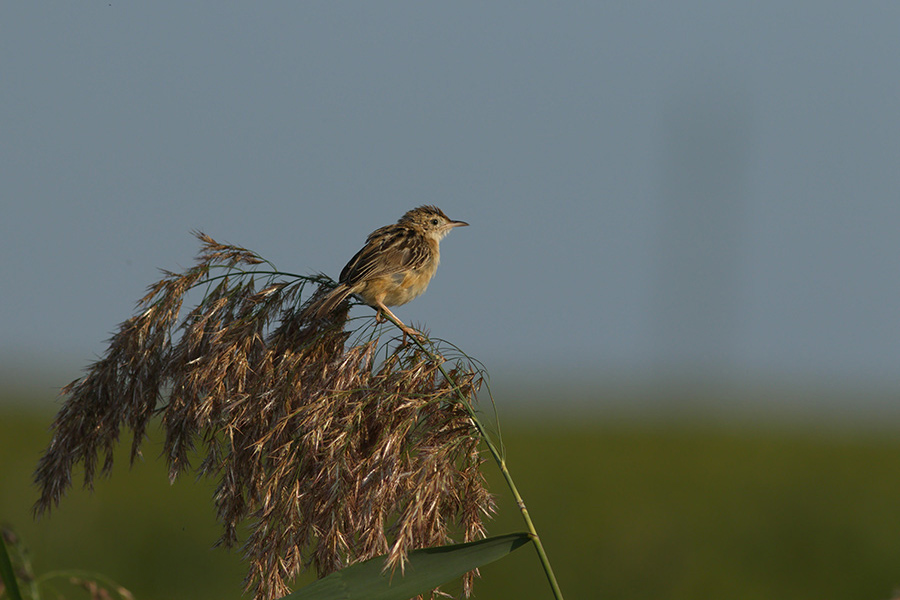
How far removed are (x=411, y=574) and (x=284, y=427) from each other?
0.61 metres

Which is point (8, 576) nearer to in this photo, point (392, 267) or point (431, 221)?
point (392, 267)

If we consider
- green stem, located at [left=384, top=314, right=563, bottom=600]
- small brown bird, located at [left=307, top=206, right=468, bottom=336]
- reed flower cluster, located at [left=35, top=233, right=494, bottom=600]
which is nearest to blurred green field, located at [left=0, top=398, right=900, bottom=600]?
small brown bird, located at [left=307, top=206, right=468, bottom=336]

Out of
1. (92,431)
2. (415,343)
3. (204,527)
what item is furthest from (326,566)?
(204,527)

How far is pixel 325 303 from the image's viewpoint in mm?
3041

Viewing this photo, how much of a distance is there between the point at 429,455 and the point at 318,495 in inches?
13.2

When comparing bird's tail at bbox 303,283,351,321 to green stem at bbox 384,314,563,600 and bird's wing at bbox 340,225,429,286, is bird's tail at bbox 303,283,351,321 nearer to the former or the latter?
green stem at bbox 384,314,563,600

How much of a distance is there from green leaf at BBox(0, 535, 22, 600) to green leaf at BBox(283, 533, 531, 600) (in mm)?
600

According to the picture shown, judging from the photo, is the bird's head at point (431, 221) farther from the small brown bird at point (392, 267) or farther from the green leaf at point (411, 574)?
the green leaf at point (411, 574)

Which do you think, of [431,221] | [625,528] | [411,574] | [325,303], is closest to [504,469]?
[411,574]

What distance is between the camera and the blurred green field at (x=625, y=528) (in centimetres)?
1085

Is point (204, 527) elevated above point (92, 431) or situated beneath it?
situated beneath

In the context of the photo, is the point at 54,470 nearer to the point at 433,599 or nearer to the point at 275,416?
the point at 275,416

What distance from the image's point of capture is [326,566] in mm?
2598

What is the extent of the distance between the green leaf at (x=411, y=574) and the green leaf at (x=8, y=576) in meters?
0.60
